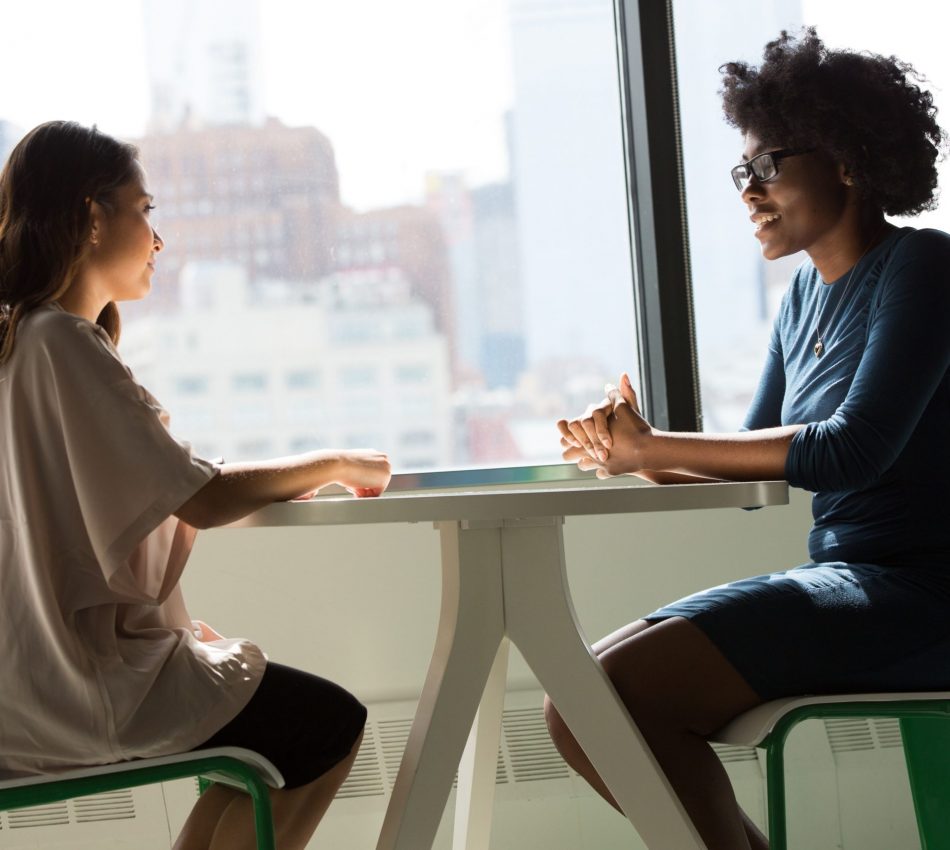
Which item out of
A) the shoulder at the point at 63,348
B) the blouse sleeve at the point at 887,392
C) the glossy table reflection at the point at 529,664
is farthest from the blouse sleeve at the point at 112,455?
the blouse sleeve at the point at 887,392

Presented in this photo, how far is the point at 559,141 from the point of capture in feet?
8.29

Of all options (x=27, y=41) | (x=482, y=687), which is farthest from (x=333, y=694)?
(x=27, y=41)

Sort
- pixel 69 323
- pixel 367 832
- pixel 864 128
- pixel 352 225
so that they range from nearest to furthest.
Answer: pixel 69 323, pixel 864 128, pixel 367 832, pixel 352 225

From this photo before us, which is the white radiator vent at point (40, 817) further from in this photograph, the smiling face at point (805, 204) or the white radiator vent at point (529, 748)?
the smiling face at point (805, 204)

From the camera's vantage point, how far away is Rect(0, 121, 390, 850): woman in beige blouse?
128 cm

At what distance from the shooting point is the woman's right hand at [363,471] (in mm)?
1425

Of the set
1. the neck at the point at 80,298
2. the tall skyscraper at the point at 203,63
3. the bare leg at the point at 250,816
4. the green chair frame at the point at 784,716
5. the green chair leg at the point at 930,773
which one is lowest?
the green chair leg at the point at 930,773

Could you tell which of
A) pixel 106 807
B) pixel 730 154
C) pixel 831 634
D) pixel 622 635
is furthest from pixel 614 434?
pixel 106 807

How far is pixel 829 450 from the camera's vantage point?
1.45m

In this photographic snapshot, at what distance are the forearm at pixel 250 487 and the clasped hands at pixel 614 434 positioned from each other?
387 millimetres

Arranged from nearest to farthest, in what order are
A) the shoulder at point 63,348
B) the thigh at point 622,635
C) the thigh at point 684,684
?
the shoulder at point 63,348 < the thigh at point 684,684 < the thigh at point 622,635

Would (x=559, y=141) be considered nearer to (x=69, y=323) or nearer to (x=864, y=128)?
(x=864, y=128)

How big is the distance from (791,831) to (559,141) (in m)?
1.56

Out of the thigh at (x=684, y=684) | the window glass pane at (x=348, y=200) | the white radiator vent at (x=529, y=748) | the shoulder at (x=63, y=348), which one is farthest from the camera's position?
the window glass pane at (x=348, y=200)
